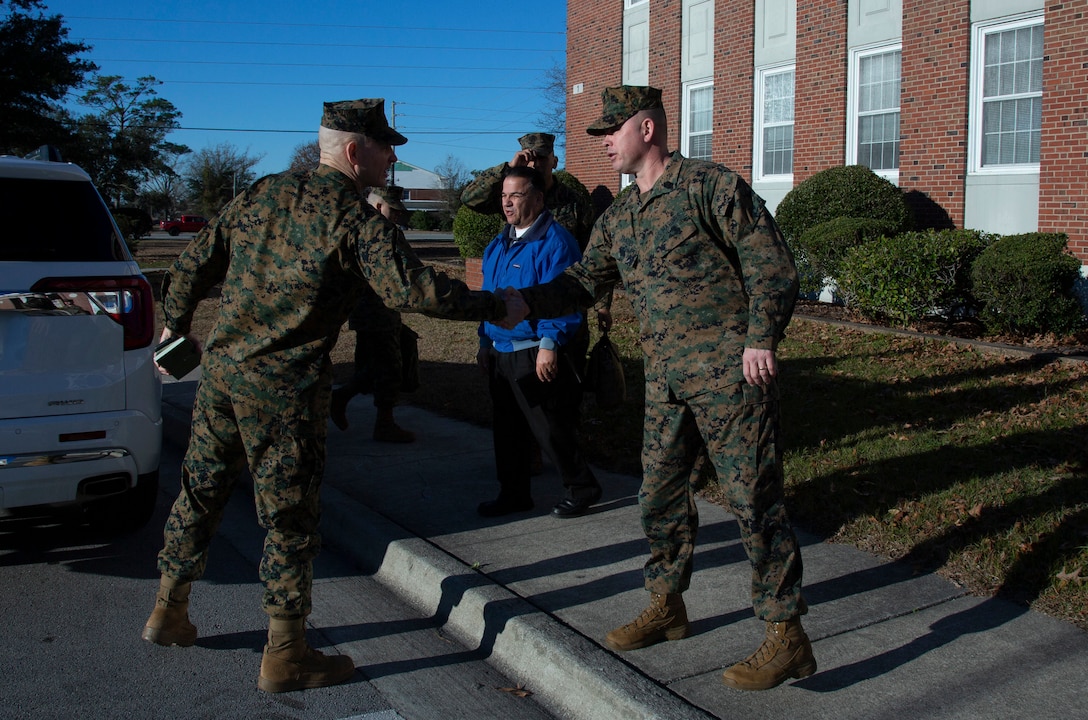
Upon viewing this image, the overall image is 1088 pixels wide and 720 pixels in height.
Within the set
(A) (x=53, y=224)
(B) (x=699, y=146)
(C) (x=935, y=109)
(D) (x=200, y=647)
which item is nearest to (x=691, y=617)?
(D) (x=200, y=647)

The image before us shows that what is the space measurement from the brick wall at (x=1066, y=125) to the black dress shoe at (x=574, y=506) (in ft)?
26.4

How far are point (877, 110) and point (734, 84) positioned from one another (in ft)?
10.4

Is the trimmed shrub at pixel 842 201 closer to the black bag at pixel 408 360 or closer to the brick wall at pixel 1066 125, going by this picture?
the brick wall at pixel 1066 125

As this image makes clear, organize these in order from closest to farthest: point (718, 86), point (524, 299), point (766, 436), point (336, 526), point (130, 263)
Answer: point (766, 436), point (524, 299), point (130, 263), point (336, 526), point (718, 86)

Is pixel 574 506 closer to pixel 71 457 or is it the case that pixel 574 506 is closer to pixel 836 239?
pixel 71 457

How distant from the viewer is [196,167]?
7075 cm

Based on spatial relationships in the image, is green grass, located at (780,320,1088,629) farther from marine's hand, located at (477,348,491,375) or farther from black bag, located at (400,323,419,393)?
black bag, located at (400,323,419,393)

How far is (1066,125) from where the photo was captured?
10.9 m

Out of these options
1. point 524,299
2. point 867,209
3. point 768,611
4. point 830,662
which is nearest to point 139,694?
point 524,299

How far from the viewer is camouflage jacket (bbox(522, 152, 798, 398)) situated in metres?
3.23

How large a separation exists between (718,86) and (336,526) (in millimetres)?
13114

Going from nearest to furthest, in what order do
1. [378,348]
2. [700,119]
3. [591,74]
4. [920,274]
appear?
[378,348]
[920,274]
[700,119]
[591,74]

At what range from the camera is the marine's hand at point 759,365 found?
3.20 m

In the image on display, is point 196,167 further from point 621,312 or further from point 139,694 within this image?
point 139,694
